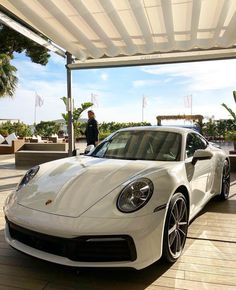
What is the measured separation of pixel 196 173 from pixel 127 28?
4.26 m

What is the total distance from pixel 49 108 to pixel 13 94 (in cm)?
671

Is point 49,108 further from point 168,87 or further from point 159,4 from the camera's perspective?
point 159,4

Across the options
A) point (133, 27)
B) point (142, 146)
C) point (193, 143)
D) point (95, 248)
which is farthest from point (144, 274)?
point (133, 27)

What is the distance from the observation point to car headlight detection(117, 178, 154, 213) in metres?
2.52

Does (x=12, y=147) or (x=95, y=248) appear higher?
(x=95, y=248)

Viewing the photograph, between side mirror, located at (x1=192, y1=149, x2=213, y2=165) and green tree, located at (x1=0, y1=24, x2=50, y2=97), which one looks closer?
side mirror, located at (x1=192, y1=149, x2=213, y2=165)

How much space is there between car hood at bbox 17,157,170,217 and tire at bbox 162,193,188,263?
1.30ft

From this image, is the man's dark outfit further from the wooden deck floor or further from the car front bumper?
the car front bumper

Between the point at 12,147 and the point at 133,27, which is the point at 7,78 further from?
the point at 133,27

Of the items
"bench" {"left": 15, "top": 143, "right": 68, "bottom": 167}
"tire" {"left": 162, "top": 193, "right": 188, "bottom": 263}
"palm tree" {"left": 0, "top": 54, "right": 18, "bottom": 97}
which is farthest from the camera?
"palm tree" {"left": 0, "top": 54, "right": 18, "bottom": 97}

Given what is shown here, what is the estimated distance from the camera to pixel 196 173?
3641mm

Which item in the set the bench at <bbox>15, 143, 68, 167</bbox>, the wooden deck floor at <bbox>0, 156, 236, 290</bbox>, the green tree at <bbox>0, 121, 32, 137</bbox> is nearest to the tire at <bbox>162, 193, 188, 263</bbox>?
the wooden deck floor at <bbox>0, 156, 236, 290</bbox>

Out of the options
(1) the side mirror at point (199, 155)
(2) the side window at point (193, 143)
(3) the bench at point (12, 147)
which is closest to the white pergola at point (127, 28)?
(2) the side window at point (193, 143)

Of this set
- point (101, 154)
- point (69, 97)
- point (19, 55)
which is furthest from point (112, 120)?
point (101, 154)
